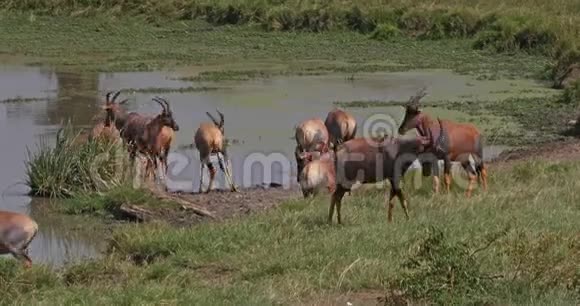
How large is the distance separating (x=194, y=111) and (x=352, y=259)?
12.9m

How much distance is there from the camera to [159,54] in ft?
106

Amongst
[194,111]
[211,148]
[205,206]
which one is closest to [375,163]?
[205,206]

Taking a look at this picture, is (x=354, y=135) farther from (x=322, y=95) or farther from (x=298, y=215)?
(x=322, y=95)

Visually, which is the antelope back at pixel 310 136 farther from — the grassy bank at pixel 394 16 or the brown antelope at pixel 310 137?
the grassy bank at pixel 394 16

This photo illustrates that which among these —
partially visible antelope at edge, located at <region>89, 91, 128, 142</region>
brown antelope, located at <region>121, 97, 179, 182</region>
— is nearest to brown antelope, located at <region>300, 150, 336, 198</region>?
brown antelope, located at <region>121, 97, 179, 182</region>

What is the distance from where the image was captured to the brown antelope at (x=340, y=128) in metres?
16.2

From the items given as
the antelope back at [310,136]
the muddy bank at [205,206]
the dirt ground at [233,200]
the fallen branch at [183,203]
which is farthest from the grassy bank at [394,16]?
the fallen branch at [183,203]

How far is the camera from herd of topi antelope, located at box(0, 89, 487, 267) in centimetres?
1092

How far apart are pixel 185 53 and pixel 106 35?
6.04 m

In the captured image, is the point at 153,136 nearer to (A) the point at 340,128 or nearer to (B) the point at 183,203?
(A) the point at 340,128

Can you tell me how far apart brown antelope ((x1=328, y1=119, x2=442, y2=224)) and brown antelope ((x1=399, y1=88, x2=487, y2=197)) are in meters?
1.67

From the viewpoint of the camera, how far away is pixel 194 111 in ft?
71.4

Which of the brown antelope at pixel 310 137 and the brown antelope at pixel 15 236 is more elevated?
the brown antelope at pixel 310 137

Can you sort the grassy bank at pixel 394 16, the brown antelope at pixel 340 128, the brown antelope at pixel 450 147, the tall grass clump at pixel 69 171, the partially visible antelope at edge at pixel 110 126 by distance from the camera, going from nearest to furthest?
the brown antelope at pixel 450 147
the tall grass clump at pixel 69 171
the partially visible antelope at edge at pixel 110 126
the brown antelope at pixel 340 128
the grassy bank at pixel 394 16
